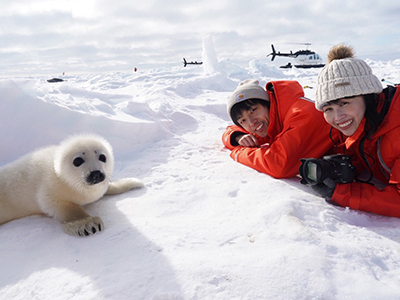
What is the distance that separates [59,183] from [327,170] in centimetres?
148

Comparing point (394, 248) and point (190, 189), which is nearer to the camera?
point (394, 248)

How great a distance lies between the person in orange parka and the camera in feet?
6.00

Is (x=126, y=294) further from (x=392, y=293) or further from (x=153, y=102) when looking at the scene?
(x=153, y=102)

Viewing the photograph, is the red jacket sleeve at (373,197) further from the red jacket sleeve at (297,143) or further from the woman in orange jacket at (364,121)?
the red jacket sleeve at (297,143)

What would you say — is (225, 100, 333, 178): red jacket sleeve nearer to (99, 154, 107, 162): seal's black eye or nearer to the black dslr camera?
the black dslr camera

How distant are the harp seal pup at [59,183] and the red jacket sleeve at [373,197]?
128 cm

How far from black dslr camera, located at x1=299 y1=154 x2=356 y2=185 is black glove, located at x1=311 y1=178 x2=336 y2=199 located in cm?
→ 3

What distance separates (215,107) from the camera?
16.0ft

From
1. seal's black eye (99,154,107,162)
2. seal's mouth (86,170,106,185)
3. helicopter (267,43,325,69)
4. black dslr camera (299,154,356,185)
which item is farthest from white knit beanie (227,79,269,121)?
helicopter (267,43,325,69)

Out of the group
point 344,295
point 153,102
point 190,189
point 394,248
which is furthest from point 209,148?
point 153,102

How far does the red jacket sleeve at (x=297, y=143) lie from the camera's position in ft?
5.96

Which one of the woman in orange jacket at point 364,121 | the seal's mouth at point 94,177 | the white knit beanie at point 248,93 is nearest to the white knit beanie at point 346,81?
the woman in orange jacket at point 364,121

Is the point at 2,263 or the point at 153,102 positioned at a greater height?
the point at 153,102

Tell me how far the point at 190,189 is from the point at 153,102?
3312mm
